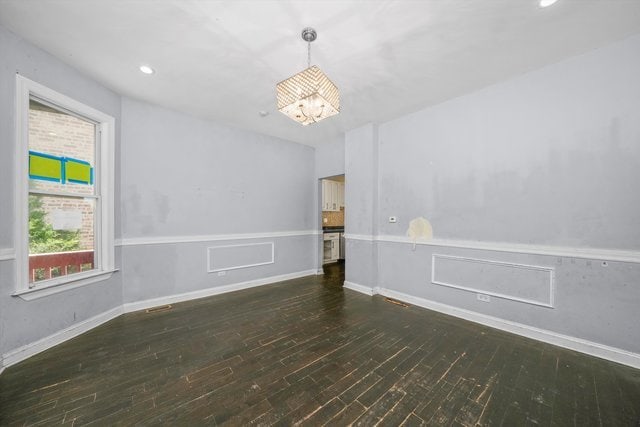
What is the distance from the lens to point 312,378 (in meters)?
1.98

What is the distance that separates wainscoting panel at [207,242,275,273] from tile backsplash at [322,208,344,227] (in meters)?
2.52

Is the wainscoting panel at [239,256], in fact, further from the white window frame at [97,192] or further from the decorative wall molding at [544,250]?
the decorative wall molding at [544,250]

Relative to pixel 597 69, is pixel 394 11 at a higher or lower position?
higher

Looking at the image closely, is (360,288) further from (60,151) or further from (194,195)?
(60,151)

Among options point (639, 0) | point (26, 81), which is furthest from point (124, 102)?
point (639, 0)

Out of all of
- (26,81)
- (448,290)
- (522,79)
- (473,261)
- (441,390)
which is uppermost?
(522,79)

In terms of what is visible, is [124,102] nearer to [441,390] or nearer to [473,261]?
[441,390]

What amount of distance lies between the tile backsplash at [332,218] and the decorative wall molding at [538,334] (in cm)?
355

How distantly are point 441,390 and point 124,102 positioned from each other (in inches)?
195

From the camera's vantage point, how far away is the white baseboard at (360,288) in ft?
13.4

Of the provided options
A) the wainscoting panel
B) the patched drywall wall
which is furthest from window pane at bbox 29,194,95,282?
the patched drywall wall

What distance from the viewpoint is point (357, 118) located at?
12.9 feet

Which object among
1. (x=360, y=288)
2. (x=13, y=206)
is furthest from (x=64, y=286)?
(x=360, y=288)

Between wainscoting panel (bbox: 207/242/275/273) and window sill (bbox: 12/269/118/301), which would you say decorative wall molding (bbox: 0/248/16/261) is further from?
wainscoting panel (bbox: 207/242/275/273)
